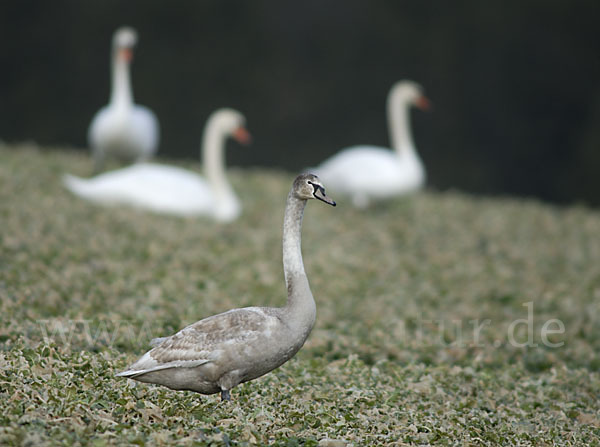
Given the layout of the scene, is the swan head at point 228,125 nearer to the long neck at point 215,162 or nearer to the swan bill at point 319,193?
→ the long neck at point 215,162

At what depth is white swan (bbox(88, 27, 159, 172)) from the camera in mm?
9430

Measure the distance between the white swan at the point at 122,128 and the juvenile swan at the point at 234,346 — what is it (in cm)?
641

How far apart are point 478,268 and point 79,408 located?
202 inches

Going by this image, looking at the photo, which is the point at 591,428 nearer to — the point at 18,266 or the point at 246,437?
the point at 246,437

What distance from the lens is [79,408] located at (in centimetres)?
314

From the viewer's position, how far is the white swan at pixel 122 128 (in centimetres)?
943

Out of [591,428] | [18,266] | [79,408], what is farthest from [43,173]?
[591,428]

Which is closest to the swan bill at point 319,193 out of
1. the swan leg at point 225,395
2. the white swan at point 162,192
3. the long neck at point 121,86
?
the swan leg at point 225,395

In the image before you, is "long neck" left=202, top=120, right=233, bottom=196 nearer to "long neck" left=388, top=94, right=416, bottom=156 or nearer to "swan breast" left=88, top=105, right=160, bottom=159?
"swan breast" left=88, top=105, right=160, bottom=159

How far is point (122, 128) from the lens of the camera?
9422mm

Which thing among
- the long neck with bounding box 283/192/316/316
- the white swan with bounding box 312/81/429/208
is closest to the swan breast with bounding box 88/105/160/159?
the white swan with bounding box 312/81/429/208

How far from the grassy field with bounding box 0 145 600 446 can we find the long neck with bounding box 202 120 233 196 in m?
0.46

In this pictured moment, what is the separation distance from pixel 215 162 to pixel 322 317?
3649 mm

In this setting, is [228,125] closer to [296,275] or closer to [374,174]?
[374,174]
